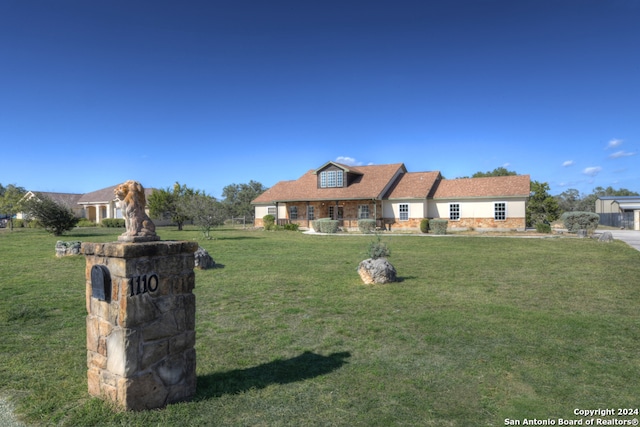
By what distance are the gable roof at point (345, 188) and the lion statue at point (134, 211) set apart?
86.4ft

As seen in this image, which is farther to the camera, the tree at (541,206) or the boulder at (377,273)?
the tree at (541,206)

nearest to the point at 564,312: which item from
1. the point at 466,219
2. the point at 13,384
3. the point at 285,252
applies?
the point at 13,384

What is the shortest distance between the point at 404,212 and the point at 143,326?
28486 millimetres

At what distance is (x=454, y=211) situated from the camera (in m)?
30.0

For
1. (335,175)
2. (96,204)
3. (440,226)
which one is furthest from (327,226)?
(96,204)

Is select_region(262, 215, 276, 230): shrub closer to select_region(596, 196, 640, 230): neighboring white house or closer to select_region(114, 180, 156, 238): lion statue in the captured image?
select_region(114, 180, 156, 238): lion statue

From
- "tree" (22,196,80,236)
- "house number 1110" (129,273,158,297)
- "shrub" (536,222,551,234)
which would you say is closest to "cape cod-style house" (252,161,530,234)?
"shrub" (536,222,551,234)

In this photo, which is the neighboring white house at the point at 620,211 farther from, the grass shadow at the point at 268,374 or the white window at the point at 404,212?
the grass shadow at the point at 268,374

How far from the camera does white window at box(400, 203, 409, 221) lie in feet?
100

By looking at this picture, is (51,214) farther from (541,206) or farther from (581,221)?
(541,206)

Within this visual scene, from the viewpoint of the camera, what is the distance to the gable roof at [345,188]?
31.2 meters

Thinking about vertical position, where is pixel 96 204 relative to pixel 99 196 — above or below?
below

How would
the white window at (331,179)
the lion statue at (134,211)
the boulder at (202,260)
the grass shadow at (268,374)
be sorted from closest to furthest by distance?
the lion statue at (134,211)
the grass shadow at (268,374)
the boulder at (202,260)
the white window at (331,179)

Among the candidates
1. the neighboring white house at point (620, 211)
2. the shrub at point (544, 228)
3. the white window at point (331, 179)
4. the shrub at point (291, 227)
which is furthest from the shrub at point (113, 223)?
the neighboring white house at point (620, 211)
